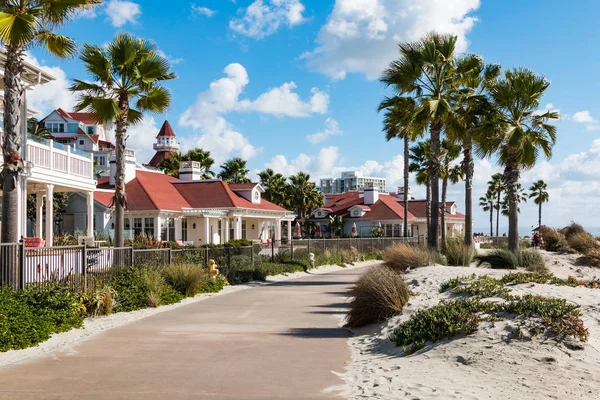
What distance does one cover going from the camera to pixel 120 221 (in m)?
21.8

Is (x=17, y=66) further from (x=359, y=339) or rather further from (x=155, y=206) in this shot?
(x=155, y=206)

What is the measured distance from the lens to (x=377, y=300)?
43.8 ft

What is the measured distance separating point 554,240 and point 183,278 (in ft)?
84.8

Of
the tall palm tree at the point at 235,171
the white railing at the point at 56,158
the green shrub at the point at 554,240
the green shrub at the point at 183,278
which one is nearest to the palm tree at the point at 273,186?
the tall palm tree at the point at 235,171

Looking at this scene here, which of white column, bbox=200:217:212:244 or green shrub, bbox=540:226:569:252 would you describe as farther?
white column, bbox=200:217:212:244

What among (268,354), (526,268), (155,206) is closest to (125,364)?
(268,354)

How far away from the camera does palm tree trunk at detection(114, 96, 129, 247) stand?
21534mm

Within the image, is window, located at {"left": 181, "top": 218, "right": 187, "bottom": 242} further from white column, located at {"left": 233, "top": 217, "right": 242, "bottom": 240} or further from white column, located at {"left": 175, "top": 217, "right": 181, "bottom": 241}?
white column, located at {"left": 233, "top": 217, "right": 242, "bottom": 240}

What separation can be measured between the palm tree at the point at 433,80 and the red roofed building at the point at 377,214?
36048mm

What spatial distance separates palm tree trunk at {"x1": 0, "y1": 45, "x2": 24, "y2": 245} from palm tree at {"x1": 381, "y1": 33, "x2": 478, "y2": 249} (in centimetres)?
1727

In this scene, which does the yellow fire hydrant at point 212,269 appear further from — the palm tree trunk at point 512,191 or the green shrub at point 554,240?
the green shrub at point 554,240

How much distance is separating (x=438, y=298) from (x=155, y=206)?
30932mm

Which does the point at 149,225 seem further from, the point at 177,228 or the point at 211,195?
the point at 211,195

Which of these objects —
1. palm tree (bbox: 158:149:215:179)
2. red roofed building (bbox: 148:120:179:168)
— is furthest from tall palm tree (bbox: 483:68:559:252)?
red roofed building (bbox: 148:120:179:168)
